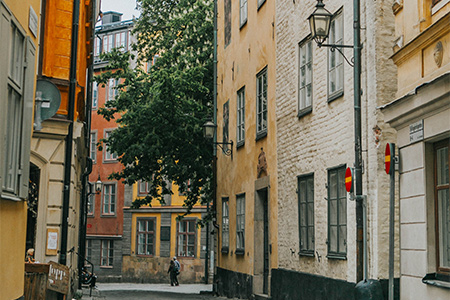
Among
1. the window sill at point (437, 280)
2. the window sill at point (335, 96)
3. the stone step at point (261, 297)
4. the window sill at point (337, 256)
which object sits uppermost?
the window sill at point (335, 96)

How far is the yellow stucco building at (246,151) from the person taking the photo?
18.4m

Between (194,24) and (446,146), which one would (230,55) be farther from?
(446,146)

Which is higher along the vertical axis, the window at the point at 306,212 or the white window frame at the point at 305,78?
the white window frame at the point at 305,78

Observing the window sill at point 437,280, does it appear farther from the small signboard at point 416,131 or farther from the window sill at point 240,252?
the window sill at point 240,252

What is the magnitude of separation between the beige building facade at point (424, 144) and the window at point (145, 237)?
118ft

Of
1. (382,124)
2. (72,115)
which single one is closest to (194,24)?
(72,115)

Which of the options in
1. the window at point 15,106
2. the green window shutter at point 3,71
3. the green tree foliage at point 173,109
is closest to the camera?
the green window shutter at point 3,71

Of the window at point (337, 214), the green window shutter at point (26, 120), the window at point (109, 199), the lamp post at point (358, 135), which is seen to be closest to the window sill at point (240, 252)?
the window at point (337, 214)

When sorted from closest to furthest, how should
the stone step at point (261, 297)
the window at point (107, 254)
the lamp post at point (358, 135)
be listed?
the lamp post at point (358, 135) < the stone step at point (261, 297) < the window at point (107, 254)

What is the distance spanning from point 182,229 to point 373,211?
33.4 m

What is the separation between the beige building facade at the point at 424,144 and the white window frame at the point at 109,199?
3889cm

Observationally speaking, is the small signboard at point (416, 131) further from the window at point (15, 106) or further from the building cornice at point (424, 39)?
the window at point (15, 106)

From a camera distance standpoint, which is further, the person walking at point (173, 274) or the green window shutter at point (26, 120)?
the person walking at point (173, 274)

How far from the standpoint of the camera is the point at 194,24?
28.9 metres
